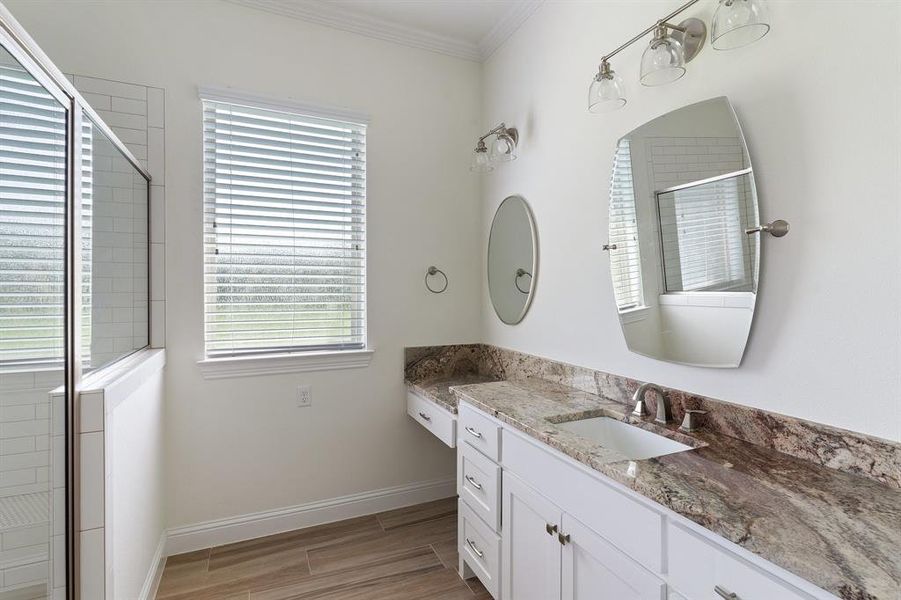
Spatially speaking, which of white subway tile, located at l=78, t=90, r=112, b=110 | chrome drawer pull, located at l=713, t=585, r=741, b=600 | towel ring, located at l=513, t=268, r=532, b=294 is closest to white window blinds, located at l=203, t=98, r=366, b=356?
white subway tile, located at l=78, t=90, r=112, b=110

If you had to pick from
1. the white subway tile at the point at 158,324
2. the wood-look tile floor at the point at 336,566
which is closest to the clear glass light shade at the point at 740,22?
the wood-look tile floor at the point at 336,566

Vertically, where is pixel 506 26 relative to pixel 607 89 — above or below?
above

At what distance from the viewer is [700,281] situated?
5.08 feet

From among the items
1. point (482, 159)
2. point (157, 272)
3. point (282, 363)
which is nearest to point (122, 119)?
point (157, 272)

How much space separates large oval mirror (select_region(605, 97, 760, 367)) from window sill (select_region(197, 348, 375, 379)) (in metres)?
1.54

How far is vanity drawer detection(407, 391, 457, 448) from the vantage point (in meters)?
2.17

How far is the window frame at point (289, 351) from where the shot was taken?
92.4 inches

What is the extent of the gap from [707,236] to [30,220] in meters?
1.95

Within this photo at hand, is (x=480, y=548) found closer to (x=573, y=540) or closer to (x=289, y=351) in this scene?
(x=573, y=540)

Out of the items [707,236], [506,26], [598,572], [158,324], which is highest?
[506,26]

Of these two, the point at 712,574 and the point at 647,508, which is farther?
the point at 647,508

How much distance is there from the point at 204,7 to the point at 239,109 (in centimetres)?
52

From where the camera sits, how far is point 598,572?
1274 mm

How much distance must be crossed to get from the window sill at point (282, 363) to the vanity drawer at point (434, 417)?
1.23ft
